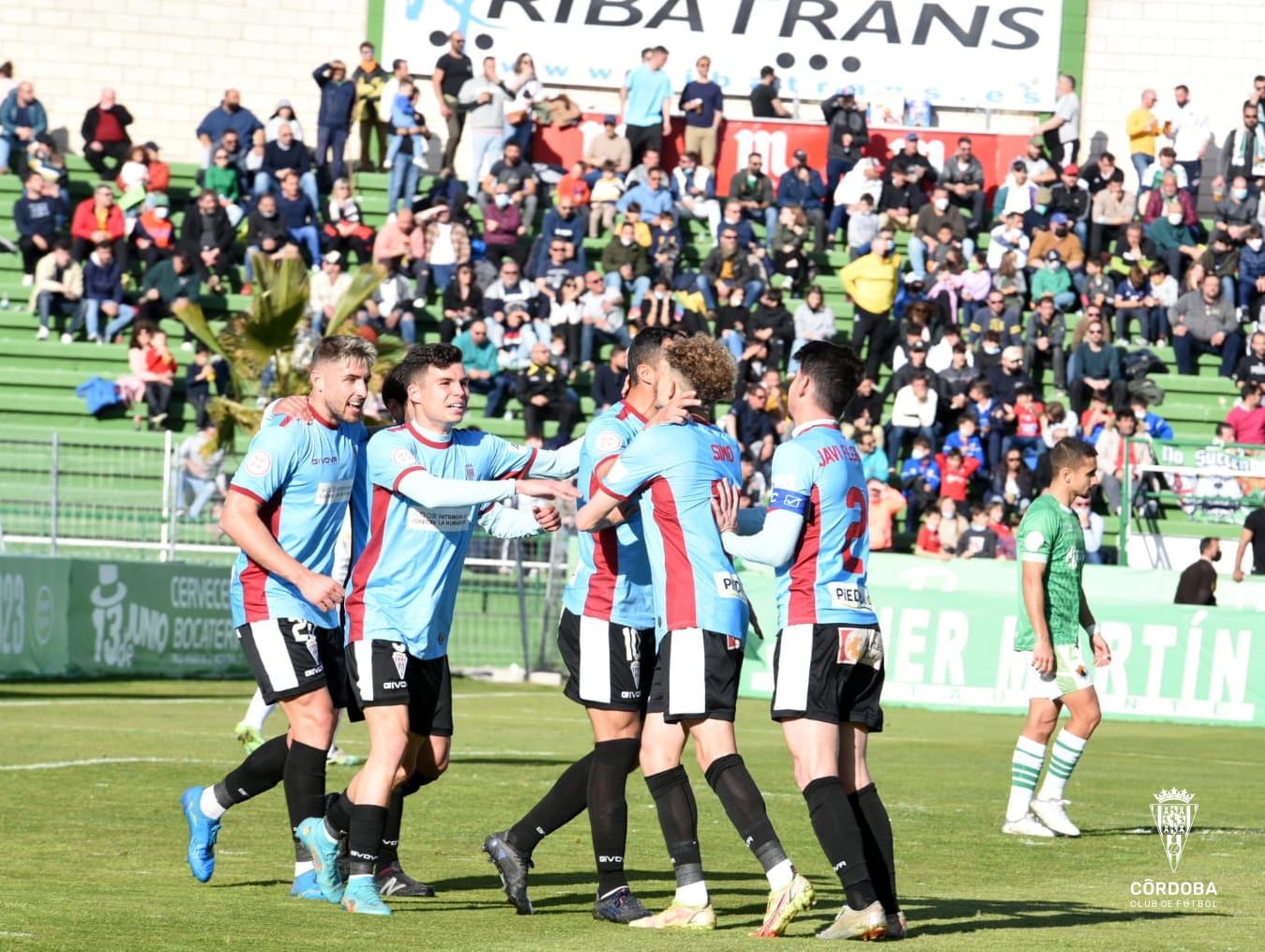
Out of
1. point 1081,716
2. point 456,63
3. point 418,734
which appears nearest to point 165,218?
point 456,63

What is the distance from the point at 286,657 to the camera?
8.31 m

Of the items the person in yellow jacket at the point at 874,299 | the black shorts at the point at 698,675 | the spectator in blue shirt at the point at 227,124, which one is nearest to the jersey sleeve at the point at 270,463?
the black shorts at the point at 698,675

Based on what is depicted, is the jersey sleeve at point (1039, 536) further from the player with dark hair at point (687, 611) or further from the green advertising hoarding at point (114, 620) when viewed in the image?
the green advertising hoarding at point (114, 620)

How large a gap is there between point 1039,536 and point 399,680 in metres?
4.71

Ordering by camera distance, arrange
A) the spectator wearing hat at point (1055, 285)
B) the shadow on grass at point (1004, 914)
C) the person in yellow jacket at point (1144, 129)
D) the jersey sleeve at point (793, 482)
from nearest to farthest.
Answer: the jersey sleeve at point (793, 482) < the shadow on grass at point (1004, 914) < the spectator wearing hat at point (1055, 285) < the person in yellow jacket at point (1144, 129)

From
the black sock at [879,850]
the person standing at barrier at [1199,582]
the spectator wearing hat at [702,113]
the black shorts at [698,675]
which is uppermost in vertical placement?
the spectator wearing hat at [702,113]

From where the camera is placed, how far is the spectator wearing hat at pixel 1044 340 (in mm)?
29188

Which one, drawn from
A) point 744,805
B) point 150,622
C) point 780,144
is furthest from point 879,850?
point 780,144

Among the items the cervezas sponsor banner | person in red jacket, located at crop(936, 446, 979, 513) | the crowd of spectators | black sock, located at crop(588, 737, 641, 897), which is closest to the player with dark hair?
black sock, located at crop(588, 737, 641, 897)

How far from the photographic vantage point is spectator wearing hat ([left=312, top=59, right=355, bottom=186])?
32.5m

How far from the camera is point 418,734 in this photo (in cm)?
835

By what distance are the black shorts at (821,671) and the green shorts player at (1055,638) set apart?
4.15 m

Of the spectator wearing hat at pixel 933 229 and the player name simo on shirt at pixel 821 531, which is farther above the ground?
the spectator wearing hat at pixel 933 229

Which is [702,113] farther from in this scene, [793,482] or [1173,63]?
[793,482]
